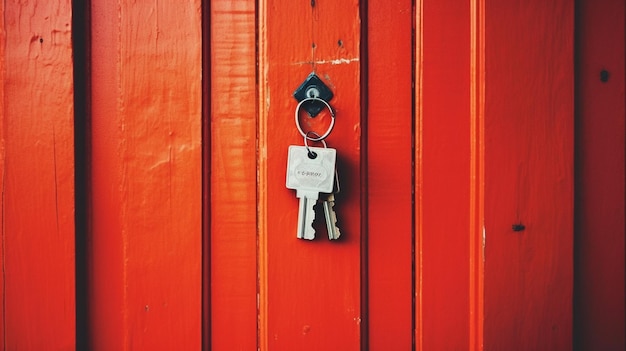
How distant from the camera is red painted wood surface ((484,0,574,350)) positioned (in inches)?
29.7

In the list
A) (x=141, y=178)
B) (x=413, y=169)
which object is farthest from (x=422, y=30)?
(x=141, y=178)

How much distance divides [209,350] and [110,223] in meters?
0.35

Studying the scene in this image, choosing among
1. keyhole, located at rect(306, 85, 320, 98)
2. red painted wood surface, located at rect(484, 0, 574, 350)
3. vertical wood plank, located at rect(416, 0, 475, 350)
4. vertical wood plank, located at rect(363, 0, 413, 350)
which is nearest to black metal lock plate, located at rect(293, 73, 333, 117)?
keyhole, located at rect(306, 85, 320, 98)

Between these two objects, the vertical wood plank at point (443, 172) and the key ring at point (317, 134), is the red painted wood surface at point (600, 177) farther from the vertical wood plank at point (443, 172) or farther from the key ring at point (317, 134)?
the key ring at point (317, 134)

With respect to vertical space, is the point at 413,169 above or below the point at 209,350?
above

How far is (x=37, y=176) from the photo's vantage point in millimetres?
750

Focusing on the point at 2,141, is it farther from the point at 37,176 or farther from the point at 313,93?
the point at 313,93

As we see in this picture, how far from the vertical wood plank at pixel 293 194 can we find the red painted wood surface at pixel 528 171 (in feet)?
0.95

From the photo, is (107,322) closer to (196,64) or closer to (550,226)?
(196,64)

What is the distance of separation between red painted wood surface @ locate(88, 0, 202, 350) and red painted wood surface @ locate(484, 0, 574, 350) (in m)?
0.63

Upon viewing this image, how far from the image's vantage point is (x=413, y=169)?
786 millimetres

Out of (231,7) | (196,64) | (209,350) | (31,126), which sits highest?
(231,7)

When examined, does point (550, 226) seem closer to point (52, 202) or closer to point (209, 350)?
point (209, 350)

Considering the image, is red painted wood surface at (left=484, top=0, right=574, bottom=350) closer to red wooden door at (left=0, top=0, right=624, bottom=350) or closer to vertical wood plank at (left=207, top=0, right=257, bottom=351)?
red wooden door at (left=0, top=0, right=624, bottom=350)
